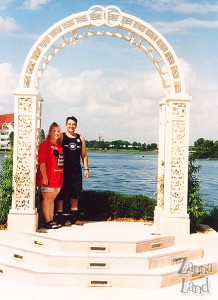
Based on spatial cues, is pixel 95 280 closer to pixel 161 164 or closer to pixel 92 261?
pixel 92 261

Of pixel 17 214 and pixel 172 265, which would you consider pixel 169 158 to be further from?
pixel 17 214

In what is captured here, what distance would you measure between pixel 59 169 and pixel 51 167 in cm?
12

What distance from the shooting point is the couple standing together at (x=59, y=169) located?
5941mm

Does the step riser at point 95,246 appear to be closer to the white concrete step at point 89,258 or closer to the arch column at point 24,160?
the white concrete step at point 89,258

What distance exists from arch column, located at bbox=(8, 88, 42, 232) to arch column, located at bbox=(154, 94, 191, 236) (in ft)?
6.59

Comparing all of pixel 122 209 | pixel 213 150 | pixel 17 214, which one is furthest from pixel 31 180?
pixel 213 150

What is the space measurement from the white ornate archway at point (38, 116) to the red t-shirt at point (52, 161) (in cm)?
14

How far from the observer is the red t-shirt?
593cm

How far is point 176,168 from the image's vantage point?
601 centimetres

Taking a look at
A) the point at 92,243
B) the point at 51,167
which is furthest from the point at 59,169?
the point at 92,243

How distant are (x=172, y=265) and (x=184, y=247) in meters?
0.52

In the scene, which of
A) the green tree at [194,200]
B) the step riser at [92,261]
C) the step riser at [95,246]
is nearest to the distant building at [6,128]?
the step riser at [95,246]

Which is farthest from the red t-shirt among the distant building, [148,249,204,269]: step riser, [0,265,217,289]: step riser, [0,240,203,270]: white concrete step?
[148,249,204,269]: step riser

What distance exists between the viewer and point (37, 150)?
6188 mm
